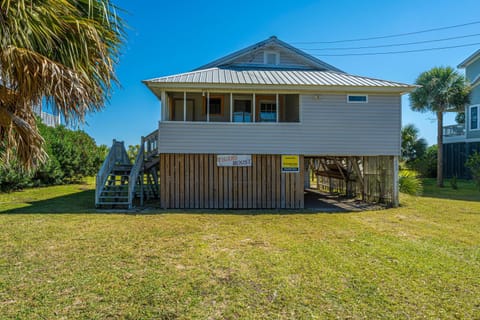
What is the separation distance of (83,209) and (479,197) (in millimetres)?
16310

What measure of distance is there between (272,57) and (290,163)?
233 inches

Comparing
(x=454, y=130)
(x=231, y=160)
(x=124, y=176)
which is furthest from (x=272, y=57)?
(x=454, y=130)

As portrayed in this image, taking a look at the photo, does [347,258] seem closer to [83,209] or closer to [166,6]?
[83,209]

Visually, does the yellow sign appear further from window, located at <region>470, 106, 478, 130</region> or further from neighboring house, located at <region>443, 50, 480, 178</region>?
window, located at <region>470, 106, 478, 130</region>

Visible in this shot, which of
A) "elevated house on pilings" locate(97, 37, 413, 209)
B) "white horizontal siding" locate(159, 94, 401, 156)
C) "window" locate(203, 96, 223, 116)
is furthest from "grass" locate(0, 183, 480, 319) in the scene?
"window" locate(203, 96, 223, 116)

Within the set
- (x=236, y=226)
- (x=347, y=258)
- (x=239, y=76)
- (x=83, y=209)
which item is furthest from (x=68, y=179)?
(x=347, y=258)

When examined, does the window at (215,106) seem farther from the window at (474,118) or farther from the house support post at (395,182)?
the window at (474,118)

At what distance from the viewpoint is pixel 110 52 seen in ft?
12.9

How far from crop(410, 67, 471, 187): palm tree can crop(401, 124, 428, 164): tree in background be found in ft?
17.0

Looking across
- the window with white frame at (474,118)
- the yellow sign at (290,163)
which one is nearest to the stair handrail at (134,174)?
the yellow sign at (290,163)

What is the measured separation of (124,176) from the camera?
10945mm

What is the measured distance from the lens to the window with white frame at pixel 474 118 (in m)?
19.6

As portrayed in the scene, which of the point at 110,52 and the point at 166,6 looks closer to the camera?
the point at 110,52

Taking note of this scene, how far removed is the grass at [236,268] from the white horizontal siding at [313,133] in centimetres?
303
